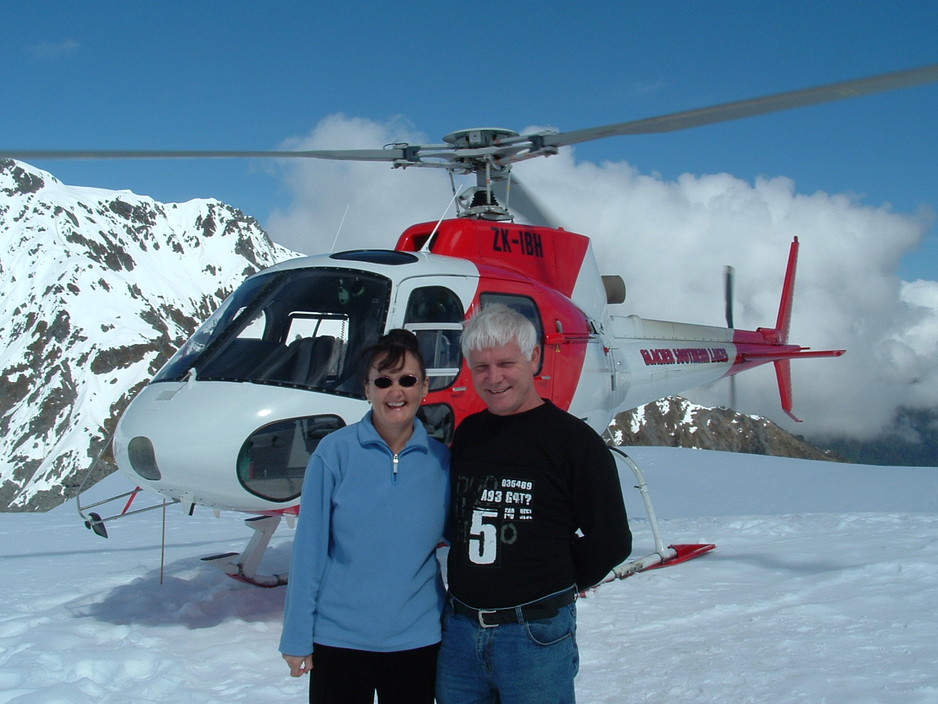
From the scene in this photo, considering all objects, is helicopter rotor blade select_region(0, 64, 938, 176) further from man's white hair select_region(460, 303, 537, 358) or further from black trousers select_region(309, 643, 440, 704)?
black trousers select_region(309, 643, 440, 704)

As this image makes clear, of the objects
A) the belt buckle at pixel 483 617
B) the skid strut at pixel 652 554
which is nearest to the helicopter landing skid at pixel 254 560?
the skid strut at pixel 652 554

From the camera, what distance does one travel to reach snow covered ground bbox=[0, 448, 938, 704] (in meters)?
3.88

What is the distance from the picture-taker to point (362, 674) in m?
2.37

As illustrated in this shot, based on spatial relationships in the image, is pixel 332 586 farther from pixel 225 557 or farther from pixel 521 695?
pixel 225 557

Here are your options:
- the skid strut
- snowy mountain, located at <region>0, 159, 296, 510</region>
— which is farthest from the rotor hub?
snowy mountain, located at <region>0, 159, 296, 510</region>

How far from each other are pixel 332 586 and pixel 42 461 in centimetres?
15350

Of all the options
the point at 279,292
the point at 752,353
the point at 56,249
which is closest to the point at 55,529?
the point at 279,292

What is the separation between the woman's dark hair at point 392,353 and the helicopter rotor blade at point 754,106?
3374 millimetres

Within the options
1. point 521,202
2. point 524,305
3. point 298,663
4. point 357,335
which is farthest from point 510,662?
point 521,202

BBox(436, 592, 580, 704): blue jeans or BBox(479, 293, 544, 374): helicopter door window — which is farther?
BBox(479, 293, 544, 374): helicopter door window

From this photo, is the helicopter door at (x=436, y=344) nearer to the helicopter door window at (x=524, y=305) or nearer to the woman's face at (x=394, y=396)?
the helicopter door window at (x=524, y=305)

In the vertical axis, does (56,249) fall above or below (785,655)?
above

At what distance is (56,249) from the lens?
17075 centimetres

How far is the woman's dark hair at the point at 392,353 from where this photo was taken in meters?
2.43
